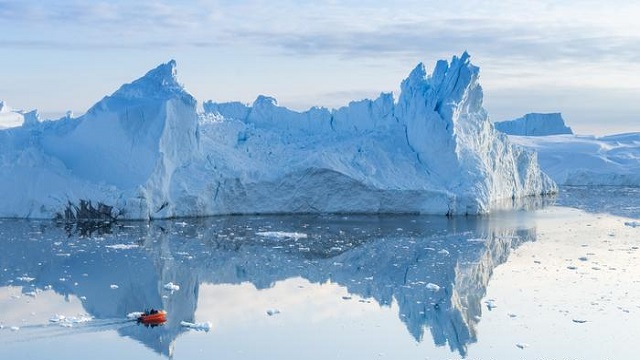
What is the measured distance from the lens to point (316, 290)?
9.59m

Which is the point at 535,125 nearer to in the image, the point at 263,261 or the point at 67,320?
the point at 263,261

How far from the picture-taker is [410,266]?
434 inches

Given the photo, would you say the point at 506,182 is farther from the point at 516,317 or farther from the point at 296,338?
the point at 296,338

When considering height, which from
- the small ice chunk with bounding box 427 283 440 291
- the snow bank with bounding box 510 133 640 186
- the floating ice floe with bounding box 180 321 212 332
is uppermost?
the snow bank with bounding box 510 133 640 186

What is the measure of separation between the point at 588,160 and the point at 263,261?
20.6m

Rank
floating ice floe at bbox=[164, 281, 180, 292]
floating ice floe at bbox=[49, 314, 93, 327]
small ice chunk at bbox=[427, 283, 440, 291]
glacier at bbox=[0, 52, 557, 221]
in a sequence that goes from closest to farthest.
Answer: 1. floating ice floe at bbox=[49, 314, 93, 327]
2. floating ice floe at bbox=[164, 281, 180, 292]
3. small ice chunk at bbox=[427, 283, 440, 291]
4. glacier at bbox=[0, 52, 557, 221]

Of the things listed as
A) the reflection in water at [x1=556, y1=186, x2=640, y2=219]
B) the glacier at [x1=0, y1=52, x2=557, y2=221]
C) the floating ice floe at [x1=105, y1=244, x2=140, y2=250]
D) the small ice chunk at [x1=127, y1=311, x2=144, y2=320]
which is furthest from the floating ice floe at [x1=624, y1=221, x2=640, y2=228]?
the small ice chunk at [x1=127, y1=311, x2=144, y2=320]

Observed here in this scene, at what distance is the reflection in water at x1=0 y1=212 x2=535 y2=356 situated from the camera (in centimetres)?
860

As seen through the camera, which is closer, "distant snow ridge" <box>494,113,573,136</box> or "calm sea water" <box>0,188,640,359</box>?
"calm sea water" <box>0,188,640,359</box>

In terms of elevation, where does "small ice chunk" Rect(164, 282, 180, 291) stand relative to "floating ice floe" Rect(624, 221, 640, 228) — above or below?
below

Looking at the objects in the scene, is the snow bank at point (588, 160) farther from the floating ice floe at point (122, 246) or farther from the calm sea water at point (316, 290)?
the floating ice floe at point (122, 246)

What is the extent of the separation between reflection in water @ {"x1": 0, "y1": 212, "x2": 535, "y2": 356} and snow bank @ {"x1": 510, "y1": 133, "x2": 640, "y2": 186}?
14127mm

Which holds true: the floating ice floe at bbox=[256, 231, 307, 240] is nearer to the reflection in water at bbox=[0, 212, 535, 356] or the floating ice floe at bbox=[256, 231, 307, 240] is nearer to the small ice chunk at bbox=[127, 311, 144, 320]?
the reflection in water at bbox=[0, 212, 535, 356]

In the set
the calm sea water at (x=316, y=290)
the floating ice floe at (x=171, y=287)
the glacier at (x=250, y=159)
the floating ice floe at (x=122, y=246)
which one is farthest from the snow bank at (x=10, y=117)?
the floating ice floe at (x=171, y=287)
